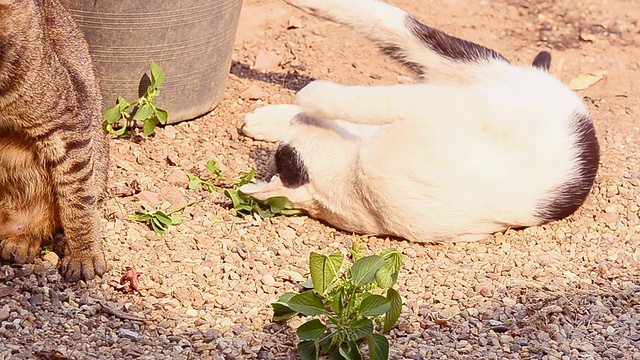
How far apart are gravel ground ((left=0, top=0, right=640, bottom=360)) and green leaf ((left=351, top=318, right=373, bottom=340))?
0.21m

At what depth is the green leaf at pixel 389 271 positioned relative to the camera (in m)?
3.46

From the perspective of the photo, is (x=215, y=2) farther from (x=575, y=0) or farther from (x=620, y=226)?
(x=575, y=0)

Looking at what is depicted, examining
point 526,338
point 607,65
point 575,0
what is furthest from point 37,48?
point 575,0

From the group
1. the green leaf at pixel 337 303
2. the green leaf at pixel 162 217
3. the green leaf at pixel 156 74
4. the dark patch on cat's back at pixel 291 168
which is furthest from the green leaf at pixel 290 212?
the green leaf at pixel 337 303

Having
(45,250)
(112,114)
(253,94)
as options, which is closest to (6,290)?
(45,250)

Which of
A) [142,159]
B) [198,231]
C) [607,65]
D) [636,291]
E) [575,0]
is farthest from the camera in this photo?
[575,0]

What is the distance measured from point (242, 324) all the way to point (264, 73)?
2.68m

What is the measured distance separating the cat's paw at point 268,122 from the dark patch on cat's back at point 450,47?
2.74ft

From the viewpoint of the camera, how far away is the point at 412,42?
4.86 m

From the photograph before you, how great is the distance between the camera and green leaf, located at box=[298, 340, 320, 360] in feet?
10.7

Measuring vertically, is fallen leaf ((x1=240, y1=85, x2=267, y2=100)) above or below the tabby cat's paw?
below

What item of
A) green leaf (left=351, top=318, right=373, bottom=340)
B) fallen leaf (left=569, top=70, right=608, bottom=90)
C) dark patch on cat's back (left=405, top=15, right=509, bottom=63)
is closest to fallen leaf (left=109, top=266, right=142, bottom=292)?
green leaf (left=351, top=318, right=373, bottom=340)

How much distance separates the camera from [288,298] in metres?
3.49

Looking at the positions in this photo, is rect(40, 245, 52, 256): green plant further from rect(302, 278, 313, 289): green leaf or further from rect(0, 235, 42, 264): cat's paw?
rect(302, 278, 313, 289): green leaf
